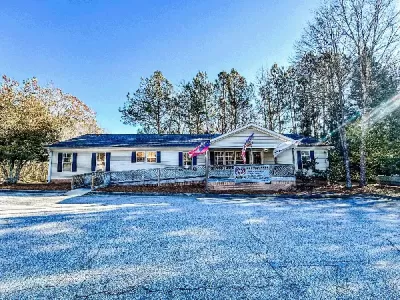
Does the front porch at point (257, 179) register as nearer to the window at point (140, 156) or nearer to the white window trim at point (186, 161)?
the white window trim at point (186, 161)

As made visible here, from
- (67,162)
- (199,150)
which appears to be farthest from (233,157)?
(67,162)

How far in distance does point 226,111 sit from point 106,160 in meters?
16.8

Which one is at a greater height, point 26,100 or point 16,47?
point 16,47

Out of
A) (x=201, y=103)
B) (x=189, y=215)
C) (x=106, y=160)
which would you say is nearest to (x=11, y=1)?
(x=106, y=160)

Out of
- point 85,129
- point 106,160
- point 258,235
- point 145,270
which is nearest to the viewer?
point 145,270

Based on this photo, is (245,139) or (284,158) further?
(284,158)

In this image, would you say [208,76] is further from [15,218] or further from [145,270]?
[145,270]

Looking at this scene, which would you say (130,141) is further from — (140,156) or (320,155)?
(320,155)

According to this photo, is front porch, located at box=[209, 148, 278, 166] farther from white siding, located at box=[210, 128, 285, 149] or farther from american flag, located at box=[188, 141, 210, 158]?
american flag, located at box=[188, 141, 210, 158]

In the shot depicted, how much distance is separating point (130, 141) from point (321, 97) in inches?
575

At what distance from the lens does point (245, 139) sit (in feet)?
53.5

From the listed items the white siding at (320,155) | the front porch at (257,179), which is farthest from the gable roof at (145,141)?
the front porch at (257,179)

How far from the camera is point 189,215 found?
668 centimetres

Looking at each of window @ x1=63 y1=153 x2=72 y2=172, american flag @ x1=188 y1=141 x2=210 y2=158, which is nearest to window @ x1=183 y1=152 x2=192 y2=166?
american flag @ x1=188 y1=141 x2=210 y2=158
